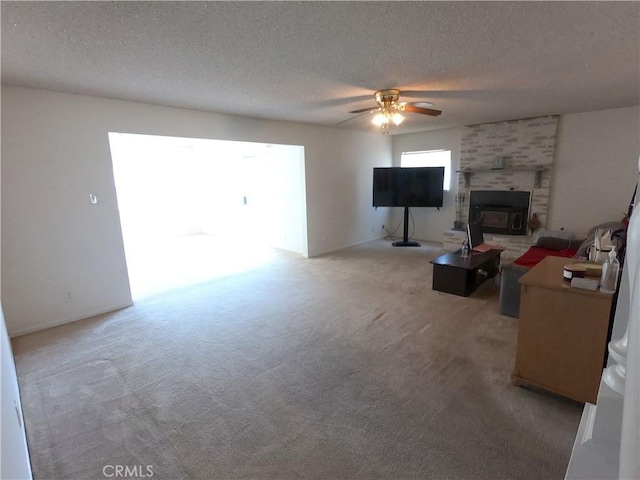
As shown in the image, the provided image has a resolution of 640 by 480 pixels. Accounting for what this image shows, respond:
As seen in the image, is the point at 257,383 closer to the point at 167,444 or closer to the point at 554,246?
the point at 167,444

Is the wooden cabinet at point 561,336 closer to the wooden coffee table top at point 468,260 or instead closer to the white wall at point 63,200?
the wooden coffee table top at point 468,260

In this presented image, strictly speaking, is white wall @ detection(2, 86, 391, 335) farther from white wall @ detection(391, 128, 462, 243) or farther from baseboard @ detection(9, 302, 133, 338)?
white wall @ detection(391, 128, 462, 243)

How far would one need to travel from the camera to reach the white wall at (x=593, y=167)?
4.52 m

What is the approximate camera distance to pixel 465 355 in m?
2.57

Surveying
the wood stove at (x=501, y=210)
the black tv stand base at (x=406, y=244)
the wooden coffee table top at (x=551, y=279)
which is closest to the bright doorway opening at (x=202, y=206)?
the black tv stand base at (x=406, y=244)

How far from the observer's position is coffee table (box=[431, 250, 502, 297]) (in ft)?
12.3

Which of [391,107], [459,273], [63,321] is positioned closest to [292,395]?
[459,273]

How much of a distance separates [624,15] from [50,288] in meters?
4.98

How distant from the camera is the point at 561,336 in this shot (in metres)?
1.96

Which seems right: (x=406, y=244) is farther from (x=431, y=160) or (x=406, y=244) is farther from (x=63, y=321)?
(x=63, y=321)

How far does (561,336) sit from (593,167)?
4232mm

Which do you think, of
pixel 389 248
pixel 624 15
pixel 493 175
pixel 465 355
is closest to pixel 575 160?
pixel 493 175

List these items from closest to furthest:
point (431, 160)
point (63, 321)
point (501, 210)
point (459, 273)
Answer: point (63, 321), point (459, 273), point (501, 210), point (431, 160)

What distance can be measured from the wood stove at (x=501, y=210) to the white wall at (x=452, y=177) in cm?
52
